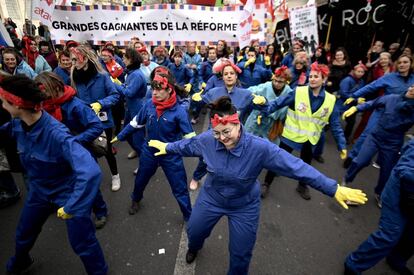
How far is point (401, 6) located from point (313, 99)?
17.1 ft

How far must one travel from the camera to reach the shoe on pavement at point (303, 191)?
4203mm

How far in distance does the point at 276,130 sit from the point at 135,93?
2658 millimetres

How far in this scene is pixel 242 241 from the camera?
2266 mm

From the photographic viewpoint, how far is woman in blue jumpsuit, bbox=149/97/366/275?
2051 millimetres

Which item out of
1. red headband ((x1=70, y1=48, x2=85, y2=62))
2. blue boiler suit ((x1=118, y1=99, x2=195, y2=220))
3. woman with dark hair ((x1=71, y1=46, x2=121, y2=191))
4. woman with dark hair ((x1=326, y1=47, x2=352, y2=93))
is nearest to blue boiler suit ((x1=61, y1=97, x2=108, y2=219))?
blue boiler suit ((x1=118, y1=99, x2=195, y2=220))

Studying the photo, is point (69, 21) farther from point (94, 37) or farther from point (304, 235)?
point (304, 235)

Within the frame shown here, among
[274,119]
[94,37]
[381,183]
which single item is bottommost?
[381,183]

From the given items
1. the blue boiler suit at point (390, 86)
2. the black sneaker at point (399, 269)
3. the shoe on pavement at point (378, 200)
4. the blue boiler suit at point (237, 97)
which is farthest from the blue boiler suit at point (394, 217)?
the blue boiler suit at point (390, 86)

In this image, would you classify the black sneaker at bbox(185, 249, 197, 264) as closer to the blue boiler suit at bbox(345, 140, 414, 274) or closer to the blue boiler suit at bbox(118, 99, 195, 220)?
the blue boiler suit at bbox(118, 99, 195, 220)

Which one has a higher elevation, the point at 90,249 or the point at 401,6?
the point at 401,6

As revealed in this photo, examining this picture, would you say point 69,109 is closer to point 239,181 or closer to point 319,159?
point 239,181

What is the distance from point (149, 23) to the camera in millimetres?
5258

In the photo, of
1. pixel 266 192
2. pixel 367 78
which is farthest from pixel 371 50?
pixel 266 192

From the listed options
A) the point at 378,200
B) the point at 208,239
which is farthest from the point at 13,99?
Answer: the point at 378,200
